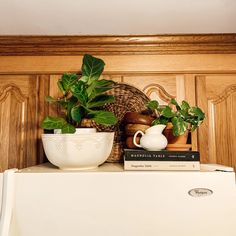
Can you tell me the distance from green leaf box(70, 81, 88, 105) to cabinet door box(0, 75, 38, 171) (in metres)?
0.42

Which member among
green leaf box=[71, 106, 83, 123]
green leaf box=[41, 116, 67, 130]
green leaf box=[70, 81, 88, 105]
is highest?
green leaf box=[70, 81, 88, 105]

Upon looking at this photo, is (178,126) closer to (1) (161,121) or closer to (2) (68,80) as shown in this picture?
(1) (161,121)

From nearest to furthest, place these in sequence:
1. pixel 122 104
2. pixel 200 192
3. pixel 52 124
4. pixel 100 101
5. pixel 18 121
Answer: pixel 200 192, pixel 52 124, pixel 100 101, pixel 122 104, pixel 18 121

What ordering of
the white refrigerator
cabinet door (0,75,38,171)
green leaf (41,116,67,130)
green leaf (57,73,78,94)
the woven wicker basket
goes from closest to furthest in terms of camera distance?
the white refrigerator
green leaf (41,116,67,130)
green leaf (57,73,78,94)
the woven wicker basket
cabinet door (0,75,38,171)

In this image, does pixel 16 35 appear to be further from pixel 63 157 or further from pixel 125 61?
pixel 63 157

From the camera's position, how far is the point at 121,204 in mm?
697

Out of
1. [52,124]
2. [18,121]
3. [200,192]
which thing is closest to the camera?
[200,192]

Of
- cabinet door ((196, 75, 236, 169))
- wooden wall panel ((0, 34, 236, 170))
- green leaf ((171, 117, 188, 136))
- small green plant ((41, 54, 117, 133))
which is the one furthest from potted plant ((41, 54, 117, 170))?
cabinet door ((196, 75, 236, 169))

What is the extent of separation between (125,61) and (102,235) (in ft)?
2.70

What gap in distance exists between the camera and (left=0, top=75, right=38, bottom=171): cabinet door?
3.92 feet

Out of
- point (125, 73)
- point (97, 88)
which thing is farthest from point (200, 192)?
point (125, 73)

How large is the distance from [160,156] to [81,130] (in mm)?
271

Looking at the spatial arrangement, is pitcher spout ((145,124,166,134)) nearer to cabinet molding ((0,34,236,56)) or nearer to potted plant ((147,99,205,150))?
potted plant ((147,99,205,150))

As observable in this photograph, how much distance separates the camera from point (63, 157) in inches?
31.0
